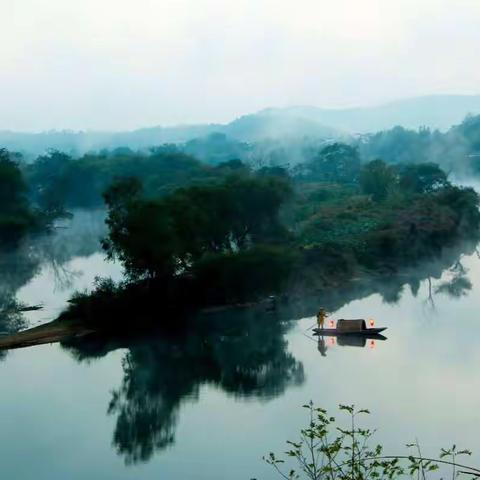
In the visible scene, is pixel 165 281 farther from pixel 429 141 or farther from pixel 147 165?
Result: pixel 429 141

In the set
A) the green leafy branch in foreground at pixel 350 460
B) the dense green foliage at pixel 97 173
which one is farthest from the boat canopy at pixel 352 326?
the dense green foliage at pixel 97 173

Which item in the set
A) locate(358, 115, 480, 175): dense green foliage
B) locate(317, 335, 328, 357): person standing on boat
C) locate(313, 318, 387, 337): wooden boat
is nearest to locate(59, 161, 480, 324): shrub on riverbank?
locate(313, 318, 387, 337): wooden boat

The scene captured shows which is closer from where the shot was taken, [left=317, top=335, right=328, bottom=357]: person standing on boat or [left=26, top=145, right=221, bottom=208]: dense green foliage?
[left=317, top=335, right=328, bottom=357]: person standing on boat

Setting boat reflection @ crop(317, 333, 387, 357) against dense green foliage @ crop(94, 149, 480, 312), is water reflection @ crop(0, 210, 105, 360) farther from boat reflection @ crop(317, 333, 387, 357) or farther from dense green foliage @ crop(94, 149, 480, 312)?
boat reflection @ crop(317, 333, 387, 357)

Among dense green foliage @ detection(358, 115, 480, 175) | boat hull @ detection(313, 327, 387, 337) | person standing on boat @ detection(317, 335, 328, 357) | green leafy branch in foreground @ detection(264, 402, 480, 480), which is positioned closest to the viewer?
green leafy branch in foreground @ detection(264, 402, 480, 480)

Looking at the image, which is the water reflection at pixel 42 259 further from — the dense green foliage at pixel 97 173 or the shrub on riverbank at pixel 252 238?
the dense green foliage at pixel 97 173

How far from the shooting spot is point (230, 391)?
2327cm

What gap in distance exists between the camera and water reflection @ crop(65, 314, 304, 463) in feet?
67.9

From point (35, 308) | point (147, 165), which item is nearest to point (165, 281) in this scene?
point (35, 308)

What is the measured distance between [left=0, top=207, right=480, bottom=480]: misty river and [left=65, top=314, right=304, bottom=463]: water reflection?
50mm

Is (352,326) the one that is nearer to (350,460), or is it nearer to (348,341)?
(348,341)

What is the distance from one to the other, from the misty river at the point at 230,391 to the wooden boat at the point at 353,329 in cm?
64

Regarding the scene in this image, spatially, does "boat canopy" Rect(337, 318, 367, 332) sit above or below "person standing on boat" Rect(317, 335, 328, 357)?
above

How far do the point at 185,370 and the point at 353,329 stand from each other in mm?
6342
